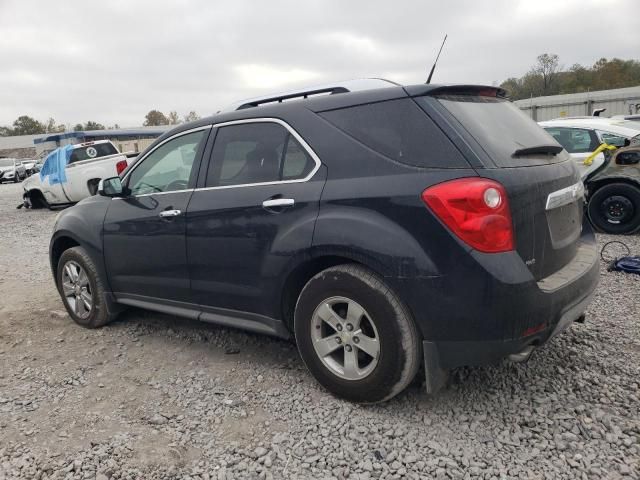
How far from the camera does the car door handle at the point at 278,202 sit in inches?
120

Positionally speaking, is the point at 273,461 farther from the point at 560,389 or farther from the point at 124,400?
the point at 560,389

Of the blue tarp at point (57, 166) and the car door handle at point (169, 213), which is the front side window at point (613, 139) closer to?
the car door handle at point (169, 213)

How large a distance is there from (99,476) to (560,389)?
257cm

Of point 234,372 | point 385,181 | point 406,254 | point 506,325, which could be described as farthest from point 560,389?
point 234,372

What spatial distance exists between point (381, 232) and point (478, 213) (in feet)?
1.60

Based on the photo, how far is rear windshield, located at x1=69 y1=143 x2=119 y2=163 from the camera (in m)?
14.4

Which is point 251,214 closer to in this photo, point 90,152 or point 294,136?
point 294,136

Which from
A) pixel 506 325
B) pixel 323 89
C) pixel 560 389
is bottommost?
pixel 560 389

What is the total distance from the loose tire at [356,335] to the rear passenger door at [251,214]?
0.90ft

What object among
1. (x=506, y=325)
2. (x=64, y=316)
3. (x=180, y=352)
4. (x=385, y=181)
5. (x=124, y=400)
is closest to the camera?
(x=506, y=325)

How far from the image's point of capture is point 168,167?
4016 mm

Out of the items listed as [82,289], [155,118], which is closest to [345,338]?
[82,289]

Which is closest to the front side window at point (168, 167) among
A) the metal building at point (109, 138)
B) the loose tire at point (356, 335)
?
the loose tire at point (356, 335)

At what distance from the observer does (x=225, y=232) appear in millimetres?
3379
